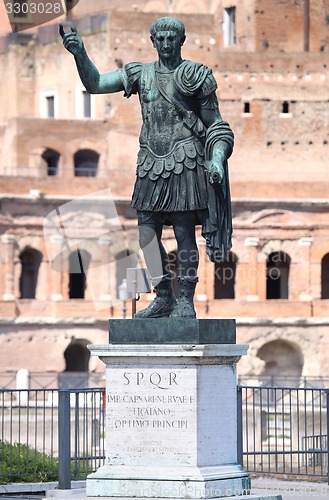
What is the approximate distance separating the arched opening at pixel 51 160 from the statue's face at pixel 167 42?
33163 mm

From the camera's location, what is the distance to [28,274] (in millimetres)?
41562

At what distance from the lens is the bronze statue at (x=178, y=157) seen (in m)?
10.7

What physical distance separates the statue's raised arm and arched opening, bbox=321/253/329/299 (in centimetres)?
3211

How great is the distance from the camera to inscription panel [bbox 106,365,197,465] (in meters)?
10.2

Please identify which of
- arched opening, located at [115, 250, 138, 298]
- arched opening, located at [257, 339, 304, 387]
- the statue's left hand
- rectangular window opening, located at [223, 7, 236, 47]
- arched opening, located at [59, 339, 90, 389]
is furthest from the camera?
rectangular window opening, located at [223, 7, 236, 47]

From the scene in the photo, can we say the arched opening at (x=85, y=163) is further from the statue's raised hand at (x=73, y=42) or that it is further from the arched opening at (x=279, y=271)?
the statue's raised hand at (x=73, y=42)

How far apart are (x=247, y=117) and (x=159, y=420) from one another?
106 feet

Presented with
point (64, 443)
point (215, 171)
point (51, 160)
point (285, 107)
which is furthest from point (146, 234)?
point (51, 160)

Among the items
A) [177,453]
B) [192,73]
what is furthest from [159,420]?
[192,73]

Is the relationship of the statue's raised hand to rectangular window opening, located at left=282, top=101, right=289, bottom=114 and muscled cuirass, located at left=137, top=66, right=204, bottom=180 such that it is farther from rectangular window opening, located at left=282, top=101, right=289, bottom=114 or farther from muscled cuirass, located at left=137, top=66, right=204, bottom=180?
rectangular window opening, located at left=282, top=101, right=289, bottom=114

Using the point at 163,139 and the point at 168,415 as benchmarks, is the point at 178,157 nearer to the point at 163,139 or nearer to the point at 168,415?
the point at 163,139

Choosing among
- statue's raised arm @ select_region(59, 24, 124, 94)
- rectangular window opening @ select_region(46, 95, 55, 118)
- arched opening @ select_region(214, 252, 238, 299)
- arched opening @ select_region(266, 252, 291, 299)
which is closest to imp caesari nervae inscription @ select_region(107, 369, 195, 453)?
statue's raised arm @ select_region(59, 24, 124, 94)

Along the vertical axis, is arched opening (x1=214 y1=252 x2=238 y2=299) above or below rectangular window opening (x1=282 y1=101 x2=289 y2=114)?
below

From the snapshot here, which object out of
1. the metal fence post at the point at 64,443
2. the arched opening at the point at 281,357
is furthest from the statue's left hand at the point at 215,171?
the arched opening at the point at 281,357
